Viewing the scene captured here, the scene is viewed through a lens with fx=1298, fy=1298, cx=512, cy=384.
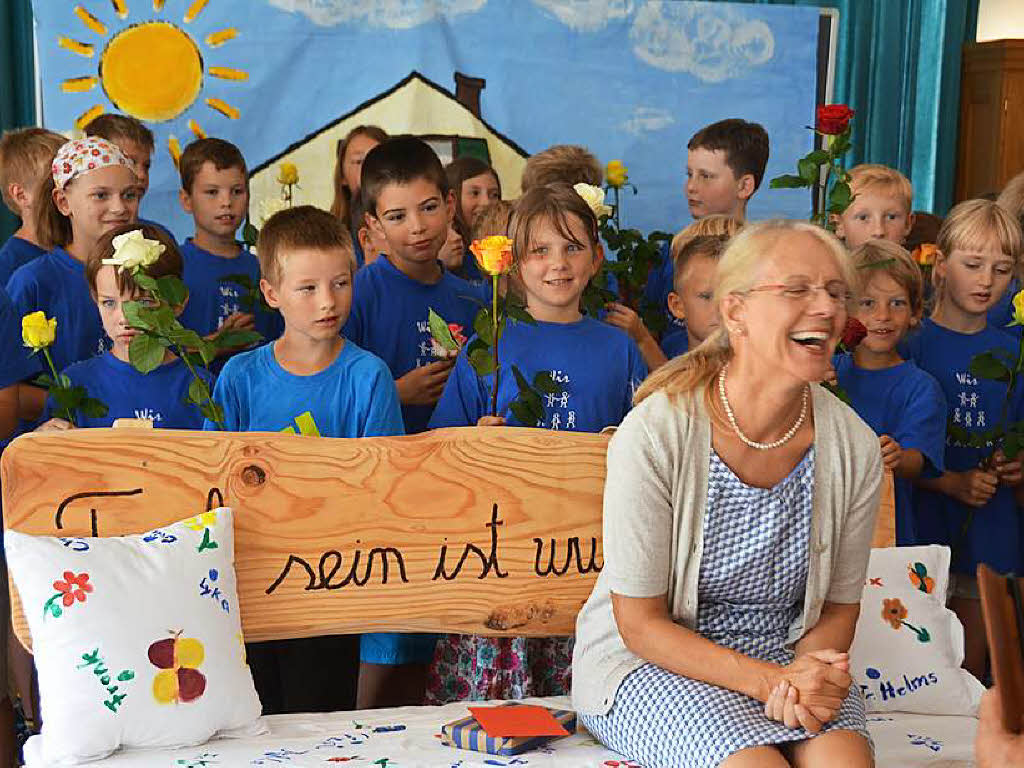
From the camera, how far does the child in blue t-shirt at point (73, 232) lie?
3.34m

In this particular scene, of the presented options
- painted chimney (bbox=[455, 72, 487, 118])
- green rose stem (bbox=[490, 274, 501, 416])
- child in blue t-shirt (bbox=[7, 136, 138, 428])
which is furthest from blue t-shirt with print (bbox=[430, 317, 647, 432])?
painted chimney (bbox=[455, 72, 487, 118])

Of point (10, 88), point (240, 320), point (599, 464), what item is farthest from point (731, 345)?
point (10, 88)

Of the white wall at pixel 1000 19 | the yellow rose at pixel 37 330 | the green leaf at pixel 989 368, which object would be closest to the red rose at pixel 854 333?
the green leaf at pixel 989 368

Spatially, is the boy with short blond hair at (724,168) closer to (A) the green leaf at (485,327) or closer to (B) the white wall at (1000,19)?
(A) the green leaf at (485,327)

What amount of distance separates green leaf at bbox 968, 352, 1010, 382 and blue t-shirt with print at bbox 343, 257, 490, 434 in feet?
4.18

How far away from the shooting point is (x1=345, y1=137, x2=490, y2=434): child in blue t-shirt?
3.34m

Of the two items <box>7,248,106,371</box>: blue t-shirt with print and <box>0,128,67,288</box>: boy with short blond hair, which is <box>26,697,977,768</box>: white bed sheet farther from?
<box>0,128,67,288</box>: boy with short blond hair

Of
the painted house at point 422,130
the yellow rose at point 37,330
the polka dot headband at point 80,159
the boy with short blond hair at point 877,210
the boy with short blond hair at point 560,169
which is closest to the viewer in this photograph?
the yellow rose at point 37,330

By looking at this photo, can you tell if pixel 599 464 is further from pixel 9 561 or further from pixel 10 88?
pixel 10 88

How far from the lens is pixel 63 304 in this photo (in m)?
3.34

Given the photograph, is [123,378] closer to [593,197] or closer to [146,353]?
[146,353]

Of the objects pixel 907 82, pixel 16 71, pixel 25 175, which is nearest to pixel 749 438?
pixel 25 175

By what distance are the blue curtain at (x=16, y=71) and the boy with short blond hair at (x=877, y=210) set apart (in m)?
3.41

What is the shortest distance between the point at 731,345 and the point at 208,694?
1.09m
